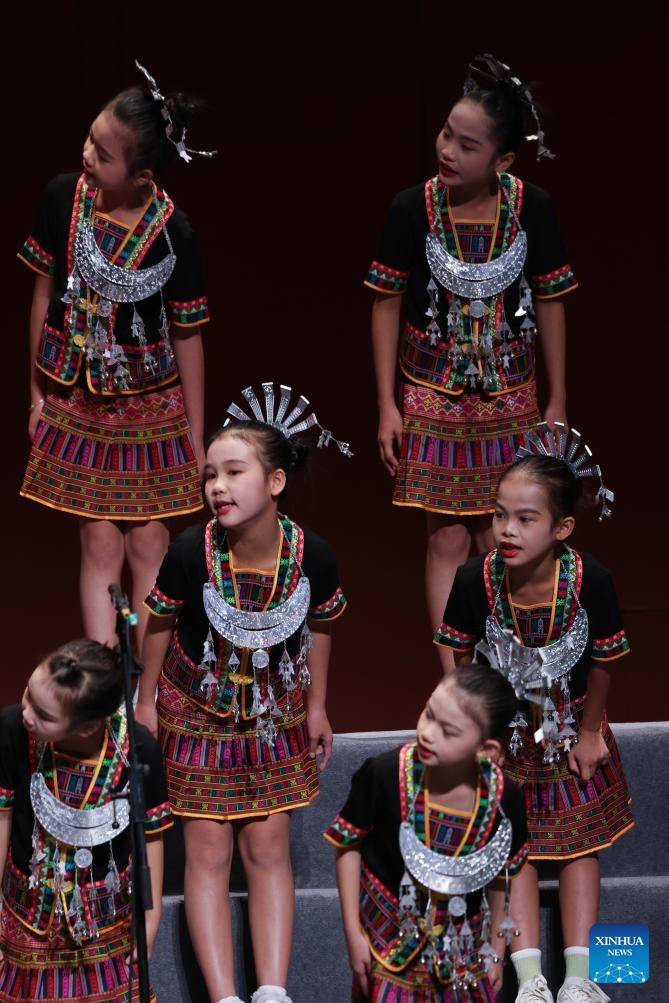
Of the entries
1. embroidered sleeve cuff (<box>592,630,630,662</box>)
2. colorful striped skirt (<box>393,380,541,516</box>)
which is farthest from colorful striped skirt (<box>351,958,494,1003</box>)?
colorful striped skirt (<box>393,380,541,516</box>)

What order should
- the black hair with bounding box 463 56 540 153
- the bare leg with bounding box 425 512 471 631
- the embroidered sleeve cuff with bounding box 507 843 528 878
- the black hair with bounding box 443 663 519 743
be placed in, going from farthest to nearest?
the bare leg with bounding box 425 512 471 631 → the black hair with bounding box 463 56 540 153 → the embroidered sleeve cuff with bounding box 507 843 528 878 → the black hair with bounding box 443 663 519 743

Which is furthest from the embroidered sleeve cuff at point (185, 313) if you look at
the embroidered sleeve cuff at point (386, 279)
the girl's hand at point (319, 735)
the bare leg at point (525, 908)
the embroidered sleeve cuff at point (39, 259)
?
the bare leg at point (525, 908)

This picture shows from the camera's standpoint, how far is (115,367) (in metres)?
3.99

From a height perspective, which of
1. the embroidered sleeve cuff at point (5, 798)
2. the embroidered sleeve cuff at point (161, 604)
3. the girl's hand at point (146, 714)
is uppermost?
the embroidered sleeve cuff at point (161, 604)

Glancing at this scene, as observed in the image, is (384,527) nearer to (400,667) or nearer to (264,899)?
(400,667)

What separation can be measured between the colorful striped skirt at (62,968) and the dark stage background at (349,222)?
67.4 inches

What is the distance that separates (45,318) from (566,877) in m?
1.66

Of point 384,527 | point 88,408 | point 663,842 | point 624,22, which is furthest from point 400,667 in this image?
point 624,22

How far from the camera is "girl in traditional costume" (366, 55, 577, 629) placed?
13.1 ft

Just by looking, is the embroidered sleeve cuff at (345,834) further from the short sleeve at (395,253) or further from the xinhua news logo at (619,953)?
the short sleeve at (395,253)

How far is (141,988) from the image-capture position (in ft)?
9.56

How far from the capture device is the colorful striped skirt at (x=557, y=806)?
148 inches

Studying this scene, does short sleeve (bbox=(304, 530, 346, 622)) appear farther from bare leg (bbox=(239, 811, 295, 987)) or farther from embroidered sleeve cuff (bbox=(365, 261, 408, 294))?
embroidered sleeve cuff (bbox=(365, 261, 408, 294))

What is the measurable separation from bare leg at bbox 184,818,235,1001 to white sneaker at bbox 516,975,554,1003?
574 millimetres
